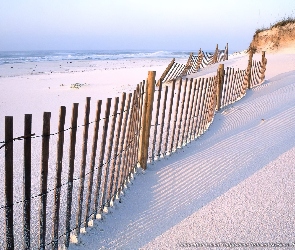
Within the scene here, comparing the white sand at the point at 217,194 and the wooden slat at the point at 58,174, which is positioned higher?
the wooden slat at the point at 58,174

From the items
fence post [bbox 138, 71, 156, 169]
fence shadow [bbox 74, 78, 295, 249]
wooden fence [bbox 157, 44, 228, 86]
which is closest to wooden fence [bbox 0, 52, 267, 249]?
fence post [bbox 138, 71, 156, 169]

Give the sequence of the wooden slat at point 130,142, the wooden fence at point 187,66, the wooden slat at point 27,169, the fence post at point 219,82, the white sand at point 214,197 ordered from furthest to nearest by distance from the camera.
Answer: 1. the wooden fence at point 187,66
2. the fence post at point 219,82
3. the wooden slat at point 130,142
4. the white sand at point 214,197
5. the wooden slat at point 27,169

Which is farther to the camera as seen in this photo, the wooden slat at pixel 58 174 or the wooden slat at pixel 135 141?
the wooden slat at pixel 135 141

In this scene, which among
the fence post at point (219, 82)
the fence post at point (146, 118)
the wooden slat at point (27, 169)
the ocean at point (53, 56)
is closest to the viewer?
the wooden slat at point (27, 169)

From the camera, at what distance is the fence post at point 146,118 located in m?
4.62

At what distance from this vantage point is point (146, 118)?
471 cm

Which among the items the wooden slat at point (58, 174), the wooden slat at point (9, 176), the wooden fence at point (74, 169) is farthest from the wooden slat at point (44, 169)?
the wooden slat at point (9, 176)

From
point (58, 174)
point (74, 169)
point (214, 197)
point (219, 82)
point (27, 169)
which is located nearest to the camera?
point (27, 169)

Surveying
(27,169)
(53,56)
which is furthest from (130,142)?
(53,56)

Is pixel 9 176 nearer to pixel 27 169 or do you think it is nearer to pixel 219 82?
pixel 27 169

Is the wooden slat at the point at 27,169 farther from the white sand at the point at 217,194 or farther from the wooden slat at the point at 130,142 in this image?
the wooden slat at the point at 130,142

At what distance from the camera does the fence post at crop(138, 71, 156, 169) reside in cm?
462

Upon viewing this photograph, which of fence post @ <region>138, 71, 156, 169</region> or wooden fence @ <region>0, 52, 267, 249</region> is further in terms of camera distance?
fence post @ <region>138, 71, 156, 169</region>

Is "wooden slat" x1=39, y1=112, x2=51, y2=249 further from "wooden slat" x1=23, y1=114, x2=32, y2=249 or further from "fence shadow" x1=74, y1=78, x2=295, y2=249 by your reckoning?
"fence shadow" x1=74, y1=78, x2=295, y2=249
